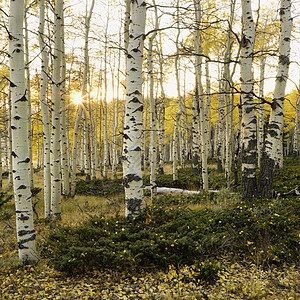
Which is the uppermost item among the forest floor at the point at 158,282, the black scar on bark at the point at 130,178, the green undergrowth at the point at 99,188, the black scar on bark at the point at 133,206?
the black scar on bark at the point at 130,178

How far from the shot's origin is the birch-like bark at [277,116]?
231 inches

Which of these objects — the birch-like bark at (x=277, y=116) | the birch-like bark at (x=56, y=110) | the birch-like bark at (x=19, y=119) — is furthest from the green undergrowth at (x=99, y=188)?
the birch-like bark at (x=277, y=116)

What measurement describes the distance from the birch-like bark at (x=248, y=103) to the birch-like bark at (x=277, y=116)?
0.32m

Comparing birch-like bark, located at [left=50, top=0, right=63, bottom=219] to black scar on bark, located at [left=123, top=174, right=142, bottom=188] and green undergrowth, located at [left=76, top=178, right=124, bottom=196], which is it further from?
green undergrowth, located at [left=76, top=178, right=124, bottom=196]

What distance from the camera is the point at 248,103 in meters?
5.81

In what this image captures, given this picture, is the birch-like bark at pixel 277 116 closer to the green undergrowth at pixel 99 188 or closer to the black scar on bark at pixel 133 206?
the black scar on bark at pixel 133 206

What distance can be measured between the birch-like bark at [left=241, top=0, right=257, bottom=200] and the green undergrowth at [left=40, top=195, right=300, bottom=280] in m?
1.12

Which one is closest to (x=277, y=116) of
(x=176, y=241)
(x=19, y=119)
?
(x=176, y=241)

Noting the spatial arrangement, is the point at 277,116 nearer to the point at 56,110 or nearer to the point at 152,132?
the point at 152,132

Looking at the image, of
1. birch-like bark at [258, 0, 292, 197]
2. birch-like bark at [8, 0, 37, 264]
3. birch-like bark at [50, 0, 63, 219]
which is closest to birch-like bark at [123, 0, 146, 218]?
birch-like bark at [8, 0, 37, 264]

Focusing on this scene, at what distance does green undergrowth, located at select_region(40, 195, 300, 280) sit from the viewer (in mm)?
3541

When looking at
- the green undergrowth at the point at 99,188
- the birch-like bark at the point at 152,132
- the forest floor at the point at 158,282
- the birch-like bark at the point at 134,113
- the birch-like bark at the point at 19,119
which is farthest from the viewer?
the green undergrowth at the point at 99,188

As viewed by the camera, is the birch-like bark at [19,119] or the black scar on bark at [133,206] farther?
the black scar on bark at [133,206]

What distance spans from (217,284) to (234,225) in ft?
5.52
